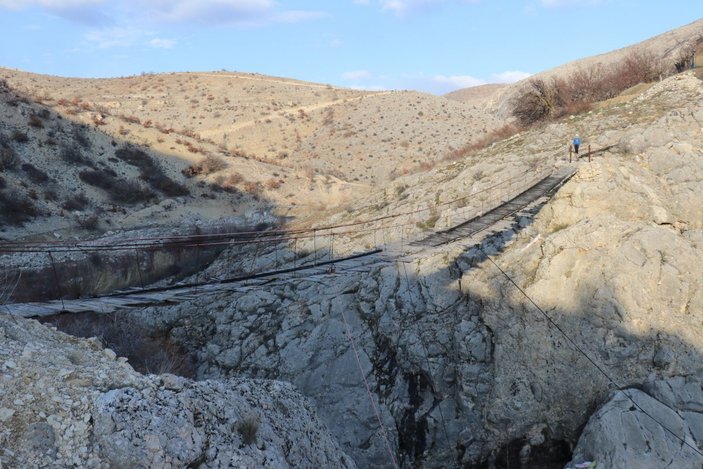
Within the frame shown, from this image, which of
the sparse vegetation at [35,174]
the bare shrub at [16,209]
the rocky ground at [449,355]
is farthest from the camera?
the sparse vegetation at [35,174]

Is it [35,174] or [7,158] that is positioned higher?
[7,158]

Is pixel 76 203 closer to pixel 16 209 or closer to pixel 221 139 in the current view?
pixel 16 209

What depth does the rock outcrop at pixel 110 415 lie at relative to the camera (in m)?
4.70

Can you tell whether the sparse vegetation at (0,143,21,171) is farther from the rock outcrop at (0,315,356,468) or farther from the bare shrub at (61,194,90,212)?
the rock outcrop at (0,315,356,468)

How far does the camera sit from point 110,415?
499cm

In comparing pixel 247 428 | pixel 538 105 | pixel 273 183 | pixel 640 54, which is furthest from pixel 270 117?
pixel 247 428

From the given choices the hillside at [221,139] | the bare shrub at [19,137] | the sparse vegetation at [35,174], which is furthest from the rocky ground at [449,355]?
the bare shrub at [19,137]

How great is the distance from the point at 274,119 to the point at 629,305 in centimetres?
4104

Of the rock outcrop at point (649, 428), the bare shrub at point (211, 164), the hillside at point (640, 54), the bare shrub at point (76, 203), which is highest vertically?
the hillside at point (640, 54)

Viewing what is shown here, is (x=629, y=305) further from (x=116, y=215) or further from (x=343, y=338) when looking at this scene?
(x=116, y=215)

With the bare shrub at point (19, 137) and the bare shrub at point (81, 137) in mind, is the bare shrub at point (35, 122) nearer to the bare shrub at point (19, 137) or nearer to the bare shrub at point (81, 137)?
the bare shrub at point (19, 137)

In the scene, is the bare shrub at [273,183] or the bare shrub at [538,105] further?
the bare shrub at [273,183]

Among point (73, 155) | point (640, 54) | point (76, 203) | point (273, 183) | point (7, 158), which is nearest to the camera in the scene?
point (76, 203)

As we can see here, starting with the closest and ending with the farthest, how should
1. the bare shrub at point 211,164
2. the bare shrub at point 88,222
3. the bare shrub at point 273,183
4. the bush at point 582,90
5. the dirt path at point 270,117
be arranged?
the bush at point 582,90 → the bare shrub at point 88,222 → the bare shrub at point 273,183 → the bare shrub at point 211,164 → the dirt path at point 270,117
